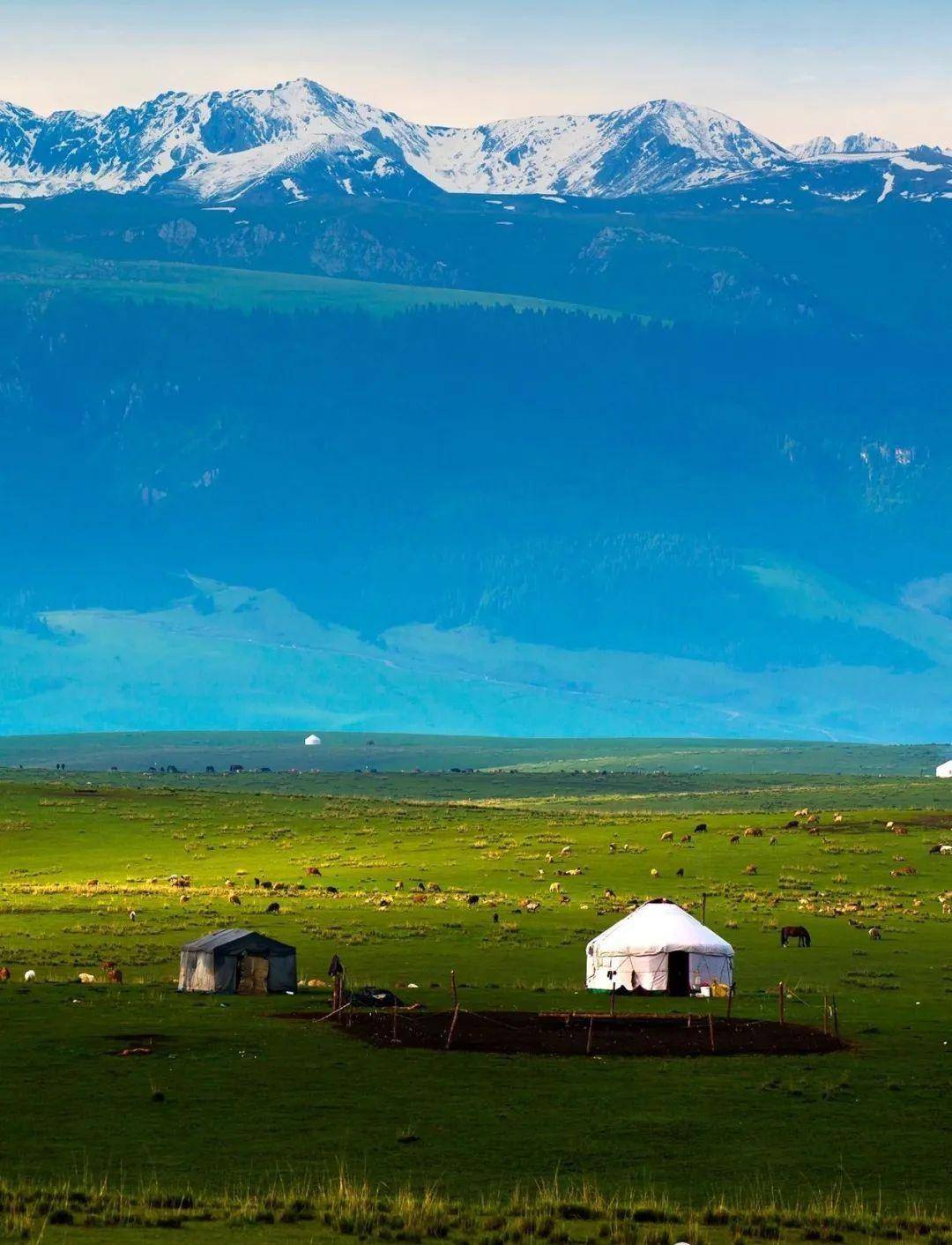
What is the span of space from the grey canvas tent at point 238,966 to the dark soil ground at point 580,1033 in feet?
17.1

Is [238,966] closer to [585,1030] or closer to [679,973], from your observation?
[585,1030]

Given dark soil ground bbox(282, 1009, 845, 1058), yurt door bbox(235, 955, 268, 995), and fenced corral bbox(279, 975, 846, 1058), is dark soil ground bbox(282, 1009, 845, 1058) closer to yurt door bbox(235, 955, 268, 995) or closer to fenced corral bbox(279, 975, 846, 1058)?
fenced corral bbox(279, 975, 846, 1058)

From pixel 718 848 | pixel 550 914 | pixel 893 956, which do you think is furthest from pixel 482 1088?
pixel 718 848

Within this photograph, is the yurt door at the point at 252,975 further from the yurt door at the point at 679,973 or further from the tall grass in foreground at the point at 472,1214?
the tall grass in foreground at the point at 472,1214

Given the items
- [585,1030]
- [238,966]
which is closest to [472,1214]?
[585,1030]

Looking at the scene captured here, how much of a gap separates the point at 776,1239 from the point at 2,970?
33885 millimetres

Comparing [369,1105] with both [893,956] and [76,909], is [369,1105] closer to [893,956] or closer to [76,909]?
[893,956]

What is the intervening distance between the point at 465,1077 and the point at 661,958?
1830 cm

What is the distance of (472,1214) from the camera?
33.3m

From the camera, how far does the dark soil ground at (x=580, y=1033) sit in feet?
163

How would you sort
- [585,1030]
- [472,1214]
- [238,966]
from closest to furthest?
[472,1214], [585,1030], [238,966]

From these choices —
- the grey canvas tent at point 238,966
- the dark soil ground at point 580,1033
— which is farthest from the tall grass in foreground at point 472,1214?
the grey canvas tent at point 238,966

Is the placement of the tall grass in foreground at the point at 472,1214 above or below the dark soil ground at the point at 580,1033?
below

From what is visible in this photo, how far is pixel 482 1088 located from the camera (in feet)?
147
